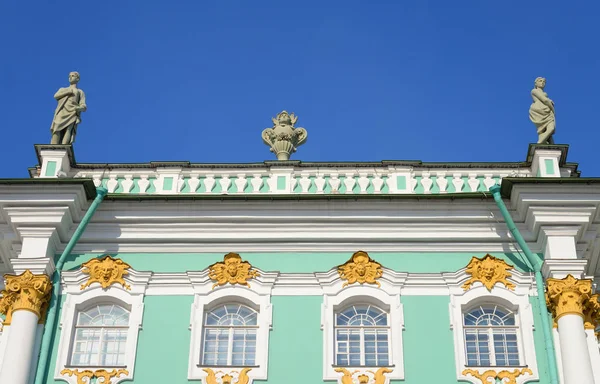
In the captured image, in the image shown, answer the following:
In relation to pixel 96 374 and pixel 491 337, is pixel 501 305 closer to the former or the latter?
pixel 491 337

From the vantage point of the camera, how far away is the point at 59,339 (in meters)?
17.5

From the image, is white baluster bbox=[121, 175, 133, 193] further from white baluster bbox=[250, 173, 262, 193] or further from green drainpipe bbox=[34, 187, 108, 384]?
white baluster bbox=[250, 173, 262, 193]

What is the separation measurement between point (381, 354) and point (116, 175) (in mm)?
5819

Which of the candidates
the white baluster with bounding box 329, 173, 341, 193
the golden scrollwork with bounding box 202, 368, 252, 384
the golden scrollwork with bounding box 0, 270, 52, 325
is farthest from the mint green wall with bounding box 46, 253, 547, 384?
the white baluster with bounding box 329, 173, 341, 193

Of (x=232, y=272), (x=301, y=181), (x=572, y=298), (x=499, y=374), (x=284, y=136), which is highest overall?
(x=284, y=136)

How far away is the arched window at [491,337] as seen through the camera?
1722 cm

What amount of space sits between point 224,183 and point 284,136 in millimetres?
1785

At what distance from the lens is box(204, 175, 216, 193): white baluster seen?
1929cm

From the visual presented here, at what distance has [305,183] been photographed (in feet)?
63.4

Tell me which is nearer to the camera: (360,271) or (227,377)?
(227,377)

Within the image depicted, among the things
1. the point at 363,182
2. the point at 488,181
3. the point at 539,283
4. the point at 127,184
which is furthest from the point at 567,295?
the point at 127,184

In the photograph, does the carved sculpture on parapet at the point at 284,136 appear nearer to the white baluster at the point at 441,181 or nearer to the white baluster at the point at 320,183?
the white baluster at the point at 320,183

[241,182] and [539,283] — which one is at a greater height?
[241,182]

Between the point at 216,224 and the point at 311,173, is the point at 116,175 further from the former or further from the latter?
the point at 311,173
